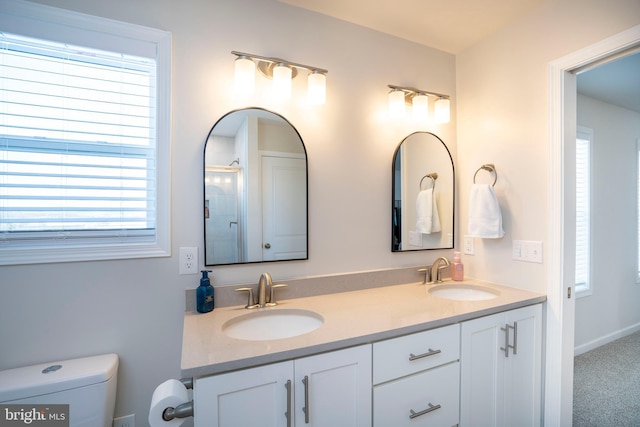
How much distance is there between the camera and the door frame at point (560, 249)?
1.54 metres

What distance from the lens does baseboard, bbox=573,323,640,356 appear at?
275 centimetres

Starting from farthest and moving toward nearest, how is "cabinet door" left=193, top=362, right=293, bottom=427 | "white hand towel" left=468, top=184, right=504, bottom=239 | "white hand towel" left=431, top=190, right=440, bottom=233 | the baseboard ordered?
the baseboard, "white hand towel" left=431, top=190, right=440, bottom=233, "white hand towel" left=468, top=184, right=504, bottom=239, "cabinet door" left=193, top=362, right=293, bottom=427

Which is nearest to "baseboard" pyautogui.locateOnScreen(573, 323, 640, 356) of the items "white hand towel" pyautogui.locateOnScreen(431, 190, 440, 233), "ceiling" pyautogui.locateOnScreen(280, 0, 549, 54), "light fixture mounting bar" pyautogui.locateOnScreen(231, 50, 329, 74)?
"white hand towel" pyautogui.locateOnScreen(431, 190, 440, 233)

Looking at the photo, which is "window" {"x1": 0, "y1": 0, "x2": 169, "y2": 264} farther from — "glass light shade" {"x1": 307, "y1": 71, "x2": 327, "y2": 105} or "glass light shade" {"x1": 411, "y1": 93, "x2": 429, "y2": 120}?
"glass light shade" {"x1": 411, "y1": 93, "x2": 429, "y2": 120}

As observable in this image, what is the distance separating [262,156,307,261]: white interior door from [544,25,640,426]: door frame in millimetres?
1359

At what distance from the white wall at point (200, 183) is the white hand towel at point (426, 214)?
0.18 m

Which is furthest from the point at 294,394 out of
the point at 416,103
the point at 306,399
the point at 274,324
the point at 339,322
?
the point at 416,103

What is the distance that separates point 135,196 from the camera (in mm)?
1347

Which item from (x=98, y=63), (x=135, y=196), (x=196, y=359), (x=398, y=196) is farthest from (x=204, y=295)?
(x=398, y=196)

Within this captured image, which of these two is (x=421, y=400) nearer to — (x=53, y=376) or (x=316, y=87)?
(x=53, y=376)

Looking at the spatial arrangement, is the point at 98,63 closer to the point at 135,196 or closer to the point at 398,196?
the point at 135,196

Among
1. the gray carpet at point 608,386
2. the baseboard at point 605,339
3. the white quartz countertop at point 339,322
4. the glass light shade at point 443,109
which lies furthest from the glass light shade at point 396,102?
the baseboard at point 605,339

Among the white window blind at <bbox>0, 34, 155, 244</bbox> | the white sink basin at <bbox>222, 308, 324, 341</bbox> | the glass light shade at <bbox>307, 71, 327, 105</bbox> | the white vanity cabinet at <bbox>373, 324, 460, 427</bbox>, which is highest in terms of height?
the glass light shade at <bbox>307, 71, 327, 105</bbox>

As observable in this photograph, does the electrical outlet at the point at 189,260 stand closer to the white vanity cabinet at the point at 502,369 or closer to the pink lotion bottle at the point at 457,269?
the white vanity cabinet at the point at 502,369
